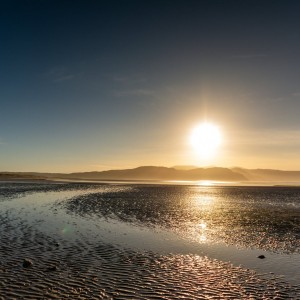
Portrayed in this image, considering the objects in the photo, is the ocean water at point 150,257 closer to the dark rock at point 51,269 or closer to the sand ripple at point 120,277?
the sand ripple at point 120,277

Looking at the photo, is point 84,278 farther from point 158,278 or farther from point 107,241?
point 107,241

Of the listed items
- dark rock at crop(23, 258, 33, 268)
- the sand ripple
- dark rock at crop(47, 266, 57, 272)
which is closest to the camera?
the sand ripple

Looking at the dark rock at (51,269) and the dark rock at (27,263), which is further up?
the dark rock at (27,263)

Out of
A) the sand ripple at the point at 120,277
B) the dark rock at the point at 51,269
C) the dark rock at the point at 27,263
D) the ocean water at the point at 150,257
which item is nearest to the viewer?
the sand ripple at the point at 120,277

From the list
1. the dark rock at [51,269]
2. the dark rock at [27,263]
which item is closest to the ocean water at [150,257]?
the dark rock at [51,269]

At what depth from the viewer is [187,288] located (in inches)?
597

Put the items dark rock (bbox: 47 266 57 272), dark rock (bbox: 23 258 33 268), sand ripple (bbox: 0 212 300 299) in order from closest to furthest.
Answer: sand ripple (bbox: 0 212 300 299) → dark rock (bbox: 47 266 57 272) → dark rock (bbox: 23 258 33 268)

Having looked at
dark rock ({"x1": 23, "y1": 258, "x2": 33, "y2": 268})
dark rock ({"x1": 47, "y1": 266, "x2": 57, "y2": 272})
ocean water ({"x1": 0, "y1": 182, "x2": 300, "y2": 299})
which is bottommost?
ocean water ({"x1": 0, "y1": 182, "x2": 300, "y2": 299})

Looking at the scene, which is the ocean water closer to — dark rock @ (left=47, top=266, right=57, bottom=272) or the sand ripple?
the sand ripple

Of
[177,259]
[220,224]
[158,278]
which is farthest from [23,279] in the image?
[220,224]

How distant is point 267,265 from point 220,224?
15414mm

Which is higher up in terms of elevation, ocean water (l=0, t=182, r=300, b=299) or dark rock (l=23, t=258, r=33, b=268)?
dark rock (l=23, t=258, r=33, b=268)

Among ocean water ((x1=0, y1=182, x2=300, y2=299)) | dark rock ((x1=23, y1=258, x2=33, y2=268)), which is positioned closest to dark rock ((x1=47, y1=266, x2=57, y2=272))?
ocean water ((x1=0, y1=182, x2=300, y2=299))

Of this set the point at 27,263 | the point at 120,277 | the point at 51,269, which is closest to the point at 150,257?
the point at 120,277
